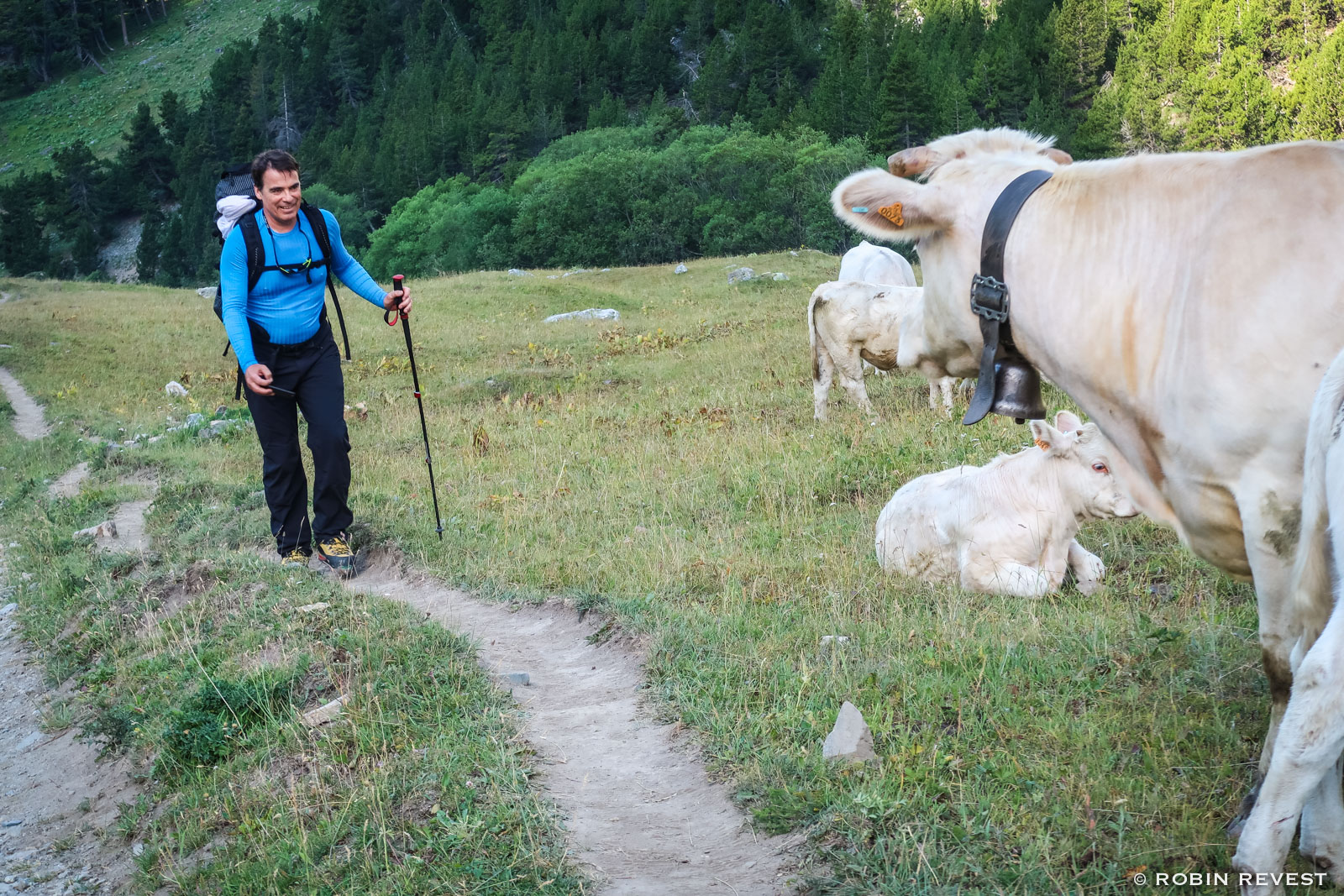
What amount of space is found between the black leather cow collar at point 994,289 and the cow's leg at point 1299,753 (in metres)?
1.53

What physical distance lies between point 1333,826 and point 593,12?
130m

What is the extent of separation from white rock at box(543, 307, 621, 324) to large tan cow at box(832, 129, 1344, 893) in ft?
79.5

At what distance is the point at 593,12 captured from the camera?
12119 cm

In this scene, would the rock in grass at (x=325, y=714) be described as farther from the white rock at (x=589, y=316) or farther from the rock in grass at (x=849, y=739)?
the white rock at (x=589, y=316)

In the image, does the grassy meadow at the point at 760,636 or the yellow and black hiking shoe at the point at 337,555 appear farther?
the yellow and black hiking shoe at the point at 337,555

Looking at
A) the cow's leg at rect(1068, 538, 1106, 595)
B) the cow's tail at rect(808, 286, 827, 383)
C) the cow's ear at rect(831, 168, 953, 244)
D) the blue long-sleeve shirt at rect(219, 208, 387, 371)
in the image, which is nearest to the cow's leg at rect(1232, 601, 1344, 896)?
the cow's ear at rect(831, 168, 953, 244)

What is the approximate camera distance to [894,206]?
13.9 ft

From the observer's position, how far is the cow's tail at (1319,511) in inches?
112

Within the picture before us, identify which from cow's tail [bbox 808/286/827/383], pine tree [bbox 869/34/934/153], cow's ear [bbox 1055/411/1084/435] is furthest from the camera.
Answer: pine tree [bbox 869/34/934/153]

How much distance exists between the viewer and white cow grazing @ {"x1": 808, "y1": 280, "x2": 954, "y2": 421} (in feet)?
44.0

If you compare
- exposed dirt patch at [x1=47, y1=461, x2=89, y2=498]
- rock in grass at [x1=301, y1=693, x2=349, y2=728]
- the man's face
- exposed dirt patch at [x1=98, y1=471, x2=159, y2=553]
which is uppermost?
the man's face

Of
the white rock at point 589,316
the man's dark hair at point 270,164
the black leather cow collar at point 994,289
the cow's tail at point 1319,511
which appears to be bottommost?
the white rock at point 589,316

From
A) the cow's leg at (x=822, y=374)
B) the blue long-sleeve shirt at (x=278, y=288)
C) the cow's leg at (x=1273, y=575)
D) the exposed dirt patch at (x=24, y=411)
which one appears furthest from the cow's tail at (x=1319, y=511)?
the exposed dirt patch at (x=24, y=411)

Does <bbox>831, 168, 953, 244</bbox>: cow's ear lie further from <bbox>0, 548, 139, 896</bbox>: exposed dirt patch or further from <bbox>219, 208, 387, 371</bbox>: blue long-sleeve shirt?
<bbox>219, 208, 387, 371</bbox>: blue long-sleeve shirt
